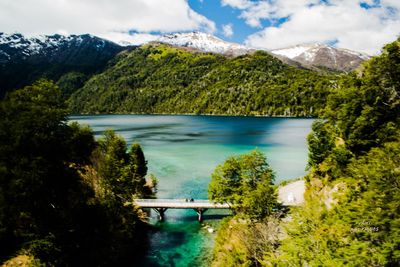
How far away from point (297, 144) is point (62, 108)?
10020 centimetres

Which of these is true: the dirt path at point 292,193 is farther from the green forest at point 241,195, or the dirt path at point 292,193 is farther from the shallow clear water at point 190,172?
the shallow clear water at point 190,172

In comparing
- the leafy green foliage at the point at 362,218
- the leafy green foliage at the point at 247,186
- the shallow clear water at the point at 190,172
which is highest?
the leafy green foliage at the point at 362,218

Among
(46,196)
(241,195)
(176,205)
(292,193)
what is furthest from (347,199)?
(176,205)

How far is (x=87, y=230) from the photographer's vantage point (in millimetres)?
32875

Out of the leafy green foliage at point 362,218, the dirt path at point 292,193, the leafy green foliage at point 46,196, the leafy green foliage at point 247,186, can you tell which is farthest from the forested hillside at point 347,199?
the leafy green foliage at point 46,196

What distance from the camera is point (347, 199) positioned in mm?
19266

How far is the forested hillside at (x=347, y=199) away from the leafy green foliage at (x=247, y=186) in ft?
1.17

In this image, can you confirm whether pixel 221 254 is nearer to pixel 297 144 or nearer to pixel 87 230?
pixel 87 230

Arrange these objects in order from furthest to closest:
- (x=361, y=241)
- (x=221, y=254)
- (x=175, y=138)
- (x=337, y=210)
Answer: (x=175, y=138) < (x=221, y=254) < (x=337, y=210) < (x=361, y=241)

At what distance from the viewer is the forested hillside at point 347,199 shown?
Result: 14.8 metres

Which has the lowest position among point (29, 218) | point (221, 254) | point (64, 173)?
point (221, 254)

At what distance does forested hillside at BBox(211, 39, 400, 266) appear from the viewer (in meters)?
14.8

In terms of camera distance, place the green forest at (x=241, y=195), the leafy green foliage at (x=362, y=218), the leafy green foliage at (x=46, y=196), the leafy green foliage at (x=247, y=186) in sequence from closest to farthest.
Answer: the leafy green foliage at (x=362, y=218) < the green forest at (x=241, y=195) < the leafy green foliage at (x=46, y=196) < the leafy green foliage at (x=247, y=186)

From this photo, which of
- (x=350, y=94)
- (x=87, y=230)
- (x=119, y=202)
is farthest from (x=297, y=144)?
(x=87, y=230)
